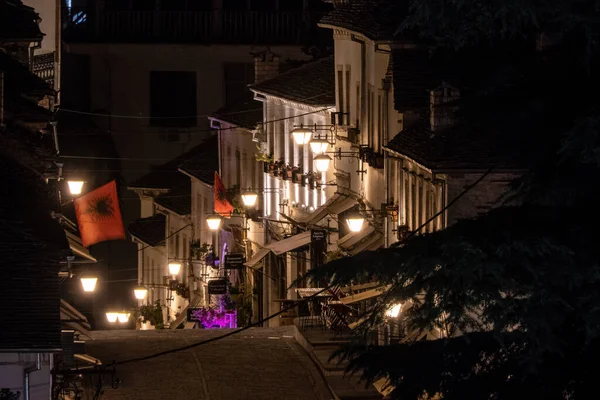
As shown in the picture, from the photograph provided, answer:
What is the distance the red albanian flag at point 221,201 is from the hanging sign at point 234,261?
2580 mm

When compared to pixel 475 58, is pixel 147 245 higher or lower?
lower

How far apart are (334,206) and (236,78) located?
2448cm

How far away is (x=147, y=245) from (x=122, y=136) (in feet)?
25.9

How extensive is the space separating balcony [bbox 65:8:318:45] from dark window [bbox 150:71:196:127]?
1316 mm

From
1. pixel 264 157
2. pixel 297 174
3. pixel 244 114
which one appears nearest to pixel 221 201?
pixel 264 157

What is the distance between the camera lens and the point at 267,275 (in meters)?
41.3

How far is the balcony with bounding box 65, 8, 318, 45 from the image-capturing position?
57.2 m

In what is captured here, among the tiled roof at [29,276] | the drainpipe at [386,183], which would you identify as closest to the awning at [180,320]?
the drainpipe at [386,183]

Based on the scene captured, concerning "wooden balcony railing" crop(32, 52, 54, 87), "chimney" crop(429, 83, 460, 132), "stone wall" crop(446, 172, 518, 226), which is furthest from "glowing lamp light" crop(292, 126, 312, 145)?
"stone wall" crop(446, 172, 518, 226)

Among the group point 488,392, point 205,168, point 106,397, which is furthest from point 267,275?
point 488,392

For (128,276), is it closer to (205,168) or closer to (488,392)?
(205,168)

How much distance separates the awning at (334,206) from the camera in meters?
33.7

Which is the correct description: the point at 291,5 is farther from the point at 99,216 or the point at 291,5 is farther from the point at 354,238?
the point at 99,216

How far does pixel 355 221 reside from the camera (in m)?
31.2
